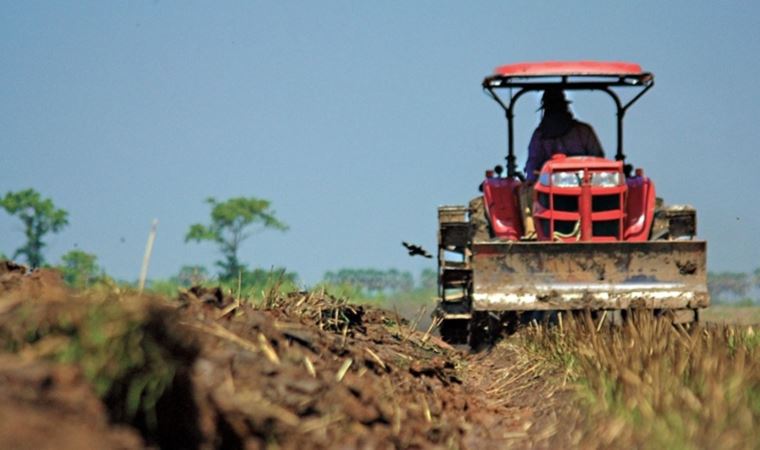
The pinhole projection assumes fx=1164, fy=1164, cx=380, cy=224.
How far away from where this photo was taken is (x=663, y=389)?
7.18 metres

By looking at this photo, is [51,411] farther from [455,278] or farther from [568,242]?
[455,278]

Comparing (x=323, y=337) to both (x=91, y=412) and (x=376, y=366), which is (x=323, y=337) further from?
(x=91, y=412)

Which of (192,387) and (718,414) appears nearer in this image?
(192,387)

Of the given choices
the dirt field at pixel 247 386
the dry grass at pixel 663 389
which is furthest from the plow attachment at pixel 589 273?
the dirt field at pixel 247 386

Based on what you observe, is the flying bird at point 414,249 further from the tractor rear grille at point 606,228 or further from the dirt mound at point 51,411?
the dirt mound at point 51,411

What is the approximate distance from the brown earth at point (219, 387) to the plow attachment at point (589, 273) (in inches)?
122

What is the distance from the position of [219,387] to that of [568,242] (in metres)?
7.36

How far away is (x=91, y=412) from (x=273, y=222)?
49.6m

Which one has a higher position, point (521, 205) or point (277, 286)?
point (521, 205)

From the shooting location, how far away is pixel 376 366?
26.4 feet

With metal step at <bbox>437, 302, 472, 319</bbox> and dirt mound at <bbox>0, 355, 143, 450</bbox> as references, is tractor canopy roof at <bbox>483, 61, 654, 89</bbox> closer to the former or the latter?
metal step at <bbox>437, 302, 472, 319</bbox>

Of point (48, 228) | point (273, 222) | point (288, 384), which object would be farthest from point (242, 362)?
point (273, 222)

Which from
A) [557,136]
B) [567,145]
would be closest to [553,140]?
[557,136]

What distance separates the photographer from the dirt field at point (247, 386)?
15.9 ft
